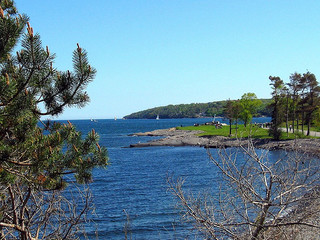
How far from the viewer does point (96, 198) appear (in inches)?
971

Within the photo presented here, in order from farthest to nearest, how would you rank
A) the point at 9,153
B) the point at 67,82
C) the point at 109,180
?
the point at 109,180 → the point at 67,82 → the point at 9,153

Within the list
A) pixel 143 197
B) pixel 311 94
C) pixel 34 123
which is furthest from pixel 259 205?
pixel 311 94

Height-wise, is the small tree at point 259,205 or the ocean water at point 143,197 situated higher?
the small tree at point 259,205

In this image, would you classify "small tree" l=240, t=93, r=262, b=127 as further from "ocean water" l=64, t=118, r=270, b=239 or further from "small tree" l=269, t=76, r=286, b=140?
"ocean water" l=64, t=118, r=270, b=239

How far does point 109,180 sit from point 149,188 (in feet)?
17.3

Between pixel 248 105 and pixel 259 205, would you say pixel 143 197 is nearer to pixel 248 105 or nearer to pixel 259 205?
pixel 259 205

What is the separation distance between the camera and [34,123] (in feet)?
19.2

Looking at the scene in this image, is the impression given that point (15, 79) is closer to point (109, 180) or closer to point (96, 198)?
point (96, 198)

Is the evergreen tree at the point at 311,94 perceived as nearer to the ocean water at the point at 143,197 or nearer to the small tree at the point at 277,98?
the small tree at the point at 277,98

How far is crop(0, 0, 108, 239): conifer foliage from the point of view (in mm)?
5391

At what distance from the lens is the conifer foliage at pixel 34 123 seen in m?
5.39

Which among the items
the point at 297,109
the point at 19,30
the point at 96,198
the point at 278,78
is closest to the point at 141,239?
the point at 96,198

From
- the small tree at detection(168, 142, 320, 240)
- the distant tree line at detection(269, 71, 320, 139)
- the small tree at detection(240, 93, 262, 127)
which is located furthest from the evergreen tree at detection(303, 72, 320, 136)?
the small tree at detection(168, 142, 320, 240)

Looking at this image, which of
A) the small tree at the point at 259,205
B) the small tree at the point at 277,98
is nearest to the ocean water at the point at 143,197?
the small tree at the point at 259,205
